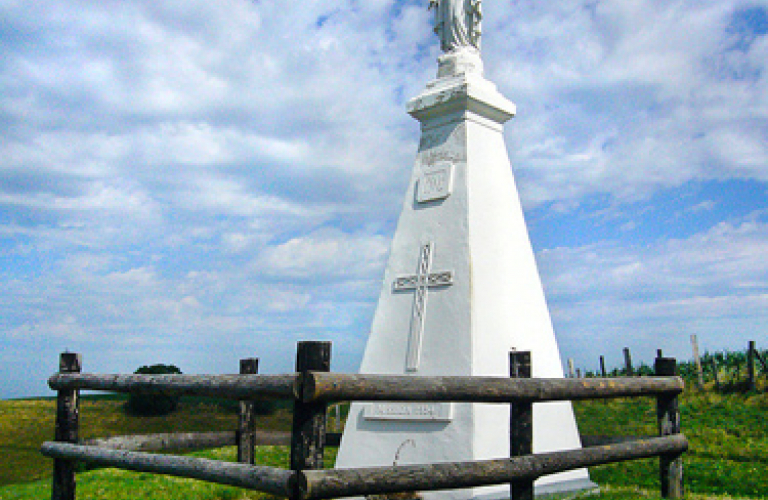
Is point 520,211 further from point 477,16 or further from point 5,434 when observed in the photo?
point 5,434

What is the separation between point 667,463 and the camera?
21.1ft

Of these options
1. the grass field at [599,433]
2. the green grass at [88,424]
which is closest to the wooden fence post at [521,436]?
the grass field at [599,433]

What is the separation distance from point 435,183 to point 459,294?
4.99ft

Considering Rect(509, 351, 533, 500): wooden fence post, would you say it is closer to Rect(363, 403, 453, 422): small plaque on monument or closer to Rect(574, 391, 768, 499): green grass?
Rect(363, 403, 453, 422): small plaque on monument

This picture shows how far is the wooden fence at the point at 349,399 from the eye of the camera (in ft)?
12.6

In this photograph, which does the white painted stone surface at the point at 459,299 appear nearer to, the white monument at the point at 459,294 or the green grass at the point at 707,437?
the white monument at the point at 459,294

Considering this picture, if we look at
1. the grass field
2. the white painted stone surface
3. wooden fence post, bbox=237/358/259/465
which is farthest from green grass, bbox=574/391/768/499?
wooden fence post, bbox=237/358/259/465

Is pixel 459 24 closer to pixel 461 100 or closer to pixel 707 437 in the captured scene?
pixel 461 100

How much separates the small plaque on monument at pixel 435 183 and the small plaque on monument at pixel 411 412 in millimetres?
2530

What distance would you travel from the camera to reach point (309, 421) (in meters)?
3.84

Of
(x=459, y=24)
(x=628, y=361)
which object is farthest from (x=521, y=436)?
(x=628, y=361)

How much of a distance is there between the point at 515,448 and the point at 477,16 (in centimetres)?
613

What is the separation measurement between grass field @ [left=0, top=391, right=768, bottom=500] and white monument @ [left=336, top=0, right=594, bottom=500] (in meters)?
1.43

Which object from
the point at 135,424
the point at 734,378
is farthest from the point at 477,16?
the point at 734,378
